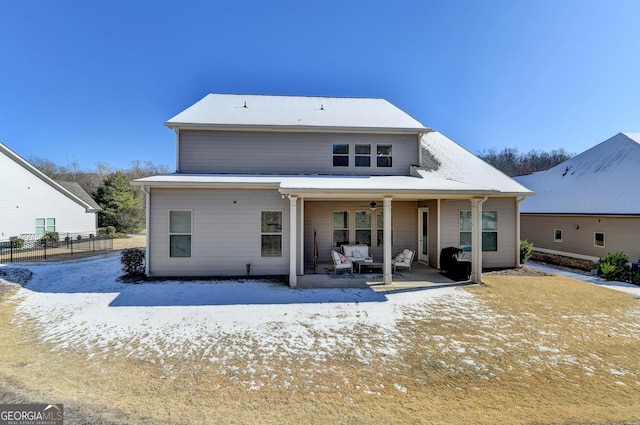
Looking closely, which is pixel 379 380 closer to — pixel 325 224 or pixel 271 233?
pixel 271 233

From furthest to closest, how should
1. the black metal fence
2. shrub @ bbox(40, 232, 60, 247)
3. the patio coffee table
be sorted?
shrub @ bbox(40, 232, 60, 247)
the black metal fence
the patio coffee table

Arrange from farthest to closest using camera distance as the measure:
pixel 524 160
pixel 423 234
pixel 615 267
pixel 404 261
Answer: pixel 524 160, pixel 423 234, pixel 615 267, pixel 404 261

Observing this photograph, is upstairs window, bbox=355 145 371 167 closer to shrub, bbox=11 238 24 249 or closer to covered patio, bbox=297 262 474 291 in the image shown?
covered patio, bbox=297 262 474 291

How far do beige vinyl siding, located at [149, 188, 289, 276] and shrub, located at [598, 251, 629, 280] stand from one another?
11.9 meters

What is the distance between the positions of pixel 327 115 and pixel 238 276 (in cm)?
768

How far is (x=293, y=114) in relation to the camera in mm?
11945

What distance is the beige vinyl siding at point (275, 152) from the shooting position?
10547 millimetres

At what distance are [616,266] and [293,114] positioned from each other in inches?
553

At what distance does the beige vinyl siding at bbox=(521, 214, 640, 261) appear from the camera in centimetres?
1135

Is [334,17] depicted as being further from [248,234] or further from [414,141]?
[248,234]

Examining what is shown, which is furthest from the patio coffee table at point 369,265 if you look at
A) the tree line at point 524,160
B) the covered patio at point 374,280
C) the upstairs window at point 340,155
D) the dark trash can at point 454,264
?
the tree line at point 524,160

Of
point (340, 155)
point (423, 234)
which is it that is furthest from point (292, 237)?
point (423, 234)

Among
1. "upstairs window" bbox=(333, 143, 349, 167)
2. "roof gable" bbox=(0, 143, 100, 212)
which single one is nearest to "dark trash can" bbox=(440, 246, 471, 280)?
"upstairs window" bbox=(333, 143, 349, 167)

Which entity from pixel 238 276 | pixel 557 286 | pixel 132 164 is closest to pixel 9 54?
pixel 238 276
